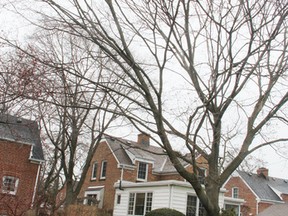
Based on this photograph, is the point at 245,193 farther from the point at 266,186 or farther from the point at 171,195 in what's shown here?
the point at 171,195

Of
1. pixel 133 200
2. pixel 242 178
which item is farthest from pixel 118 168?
pixel 242 178

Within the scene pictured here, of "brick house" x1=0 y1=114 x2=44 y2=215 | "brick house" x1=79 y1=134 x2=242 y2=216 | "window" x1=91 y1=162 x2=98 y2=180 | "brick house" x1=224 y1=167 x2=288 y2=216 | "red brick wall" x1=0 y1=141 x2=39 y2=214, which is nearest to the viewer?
"brick house" x1=0 y1=114 x2=44 y2=215

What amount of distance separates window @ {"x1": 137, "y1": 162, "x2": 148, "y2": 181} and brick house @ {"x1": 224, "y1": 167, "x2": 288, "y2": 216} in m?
11.8

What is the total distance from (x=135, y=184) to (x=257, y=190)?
Result: 17.9m

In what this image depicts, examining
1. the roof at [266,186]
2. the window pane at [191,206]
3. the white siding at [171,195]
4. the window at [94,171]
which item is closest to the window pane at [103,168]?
the window at [94,171]

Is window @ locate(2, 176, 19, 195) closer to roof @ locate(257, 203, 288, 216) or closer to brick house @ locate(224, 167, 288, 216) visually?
roof @ locate(257, 203, 288, 216)

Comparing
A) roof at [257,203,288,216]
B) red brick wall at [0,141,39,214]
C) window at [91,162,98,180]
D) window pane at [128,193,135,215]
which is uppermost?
window at [91,162,98,180]

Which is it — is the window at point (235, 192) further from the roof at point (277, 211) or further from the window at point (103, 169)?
the roof at point (277, 211)

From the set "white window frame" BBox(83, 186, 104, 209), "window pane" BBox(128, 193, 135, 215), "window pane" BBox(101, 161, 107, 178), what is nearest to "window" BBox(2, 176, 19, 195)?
"window pane" BBox(128, 193, 135, 215)

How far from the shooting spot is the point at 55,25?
8.80 metres

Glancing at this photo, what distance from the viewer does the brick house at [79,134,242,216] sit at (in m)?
23.3

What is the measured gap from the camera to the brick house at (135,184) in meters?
23.3

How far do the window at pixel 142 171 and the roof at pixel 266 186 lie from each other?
12817 mm

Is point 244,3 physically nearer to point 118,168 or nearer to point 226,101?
point 226,101
